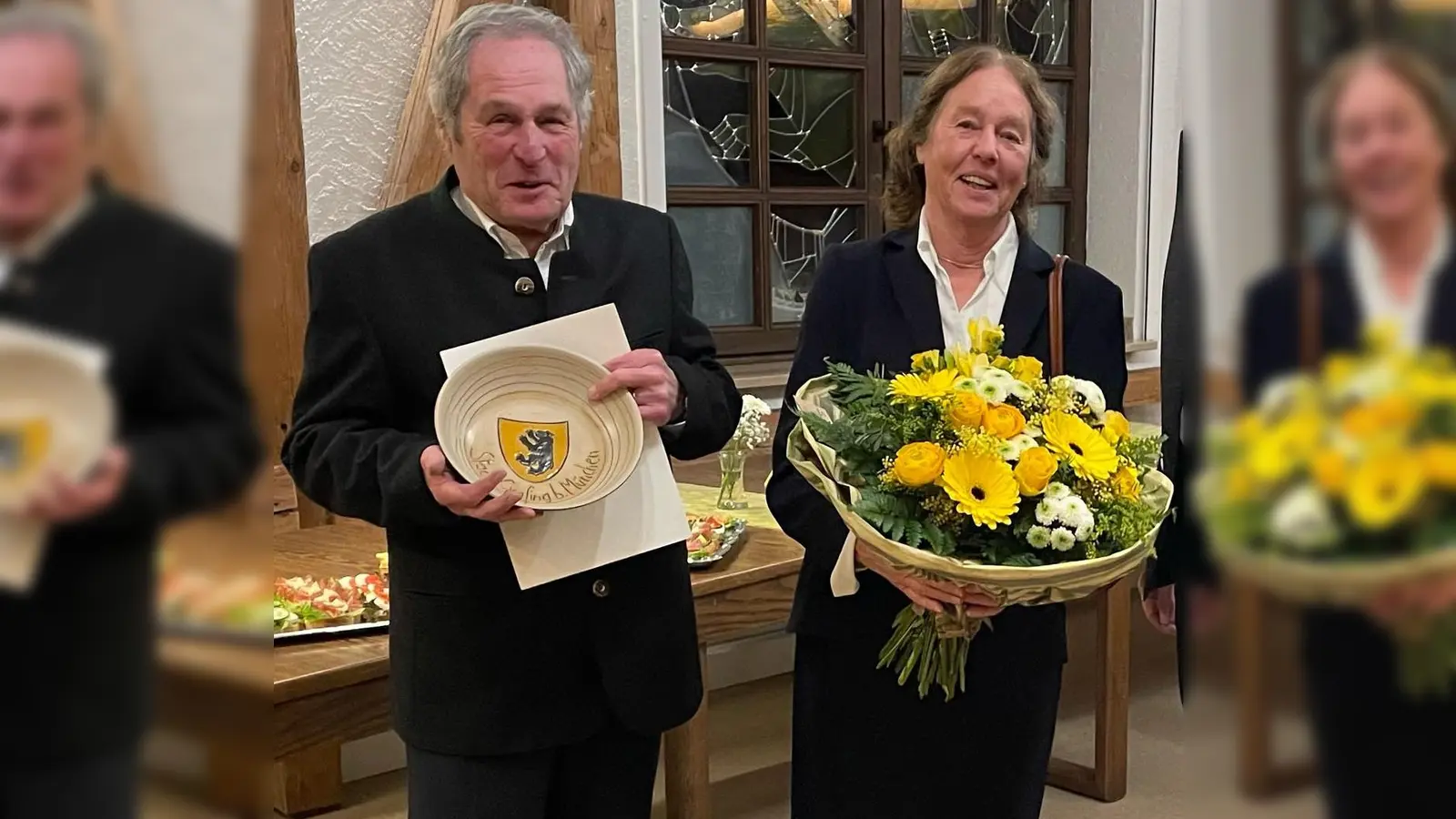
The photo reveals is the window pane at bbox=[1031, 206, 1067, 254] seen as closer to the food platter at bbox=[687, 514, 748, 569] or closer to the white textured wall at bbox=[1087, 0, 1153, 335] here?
the white textured wall at bbox=[1087, 0, 1153, 335]

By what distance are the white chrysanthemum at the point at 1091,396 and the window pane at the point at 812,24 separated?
2.27 m

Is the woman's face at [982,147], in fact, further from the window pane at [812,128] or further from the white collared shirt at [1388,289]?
the window pane at [812,128]

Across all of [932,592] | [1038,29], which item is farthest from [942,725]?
[1038,29]

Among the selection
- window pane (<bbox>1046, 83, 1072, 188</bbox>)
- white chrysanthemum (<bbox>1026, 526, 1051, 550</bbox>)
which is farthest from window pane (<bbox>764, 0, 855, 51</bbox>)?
white chrysanthemum (<bbox>1026, 526, 1051, 550</bbox>)

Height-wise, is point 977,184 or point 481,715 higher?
point 977,184

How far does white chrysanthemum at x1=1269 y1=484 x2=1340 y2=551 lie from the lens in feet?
0.63

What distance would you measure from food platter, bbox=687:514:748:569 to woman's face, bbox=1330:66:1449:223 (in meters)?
1.79

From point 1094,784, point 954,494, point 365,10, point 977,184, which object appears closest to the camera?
point 954,494

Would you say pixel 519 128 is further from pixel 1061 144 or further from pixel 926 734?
pixel 1061 144

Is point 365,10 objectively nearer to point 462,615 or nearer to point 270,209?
point 462,615

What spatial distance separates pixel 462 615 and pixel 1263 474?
1183mm

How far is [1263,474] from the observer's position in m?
0.20

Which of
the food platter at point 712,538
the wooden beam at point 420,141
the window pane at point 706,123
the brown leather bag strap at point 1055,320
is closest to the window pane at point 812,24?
the window pane at point 706,123

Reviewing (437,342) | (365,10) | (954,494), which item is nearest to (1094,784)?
(954,494)
